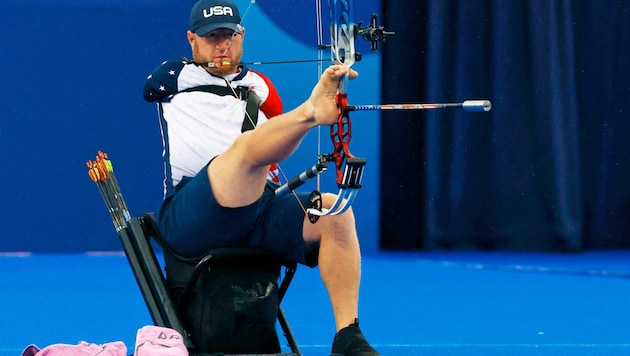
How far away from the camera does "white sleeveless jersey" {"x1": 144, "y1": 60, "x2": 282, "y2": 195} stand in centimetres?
245

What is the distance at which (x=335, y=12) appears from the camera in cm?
201

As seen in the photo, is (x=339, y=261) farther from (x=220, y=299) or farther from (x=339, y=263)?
(x=220, y=299)

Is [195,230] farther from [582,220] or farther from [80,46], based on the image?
[582,220]

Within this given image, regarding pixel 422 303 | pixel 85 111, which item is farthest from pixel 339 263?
pixel 85 111

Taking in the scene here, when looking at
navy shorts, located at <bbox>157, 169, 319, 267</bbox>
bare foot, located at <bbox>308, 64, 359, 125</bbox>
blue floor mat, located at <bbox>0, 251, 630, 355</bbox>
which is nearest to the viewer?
bare foot, located at <bbox>308, 64, 359, 125</bbox>

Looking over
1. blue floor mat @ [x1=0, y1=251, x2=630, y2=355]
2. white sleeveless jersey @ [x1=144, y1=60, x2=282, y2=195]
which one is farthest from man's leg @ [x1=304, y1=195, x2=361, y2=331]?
blue floor mat @ [x1=0, y1=251, x2=630, y2=355]

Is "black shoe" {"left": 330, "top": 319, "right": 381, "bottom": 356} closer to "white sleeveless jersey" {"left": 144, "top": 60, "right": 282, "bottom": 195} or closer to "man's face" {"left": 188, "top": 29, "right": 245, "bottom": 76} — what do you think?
"white sleeveless jersey" {"left": 144, "top": 60, "right": 282, "bottom": 195}

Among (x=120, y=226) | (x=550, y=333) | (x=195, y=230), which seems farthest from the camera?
(x=550, y=333)

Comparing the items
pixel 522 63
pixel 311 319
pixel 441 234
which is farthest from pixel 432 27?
pixel 311 319

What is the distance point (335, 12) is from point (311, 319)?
1327 mm

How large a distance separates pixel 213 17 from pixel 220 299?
596 millimetres

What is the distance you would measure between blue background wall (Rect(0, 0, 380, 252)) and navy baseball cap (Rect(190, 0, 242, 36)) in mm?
1893

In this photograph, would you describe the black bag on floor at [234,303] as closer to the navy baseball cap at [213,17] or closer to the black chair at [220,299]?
the black chair at [220,299]

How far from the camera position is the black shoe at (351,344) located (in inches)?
88.7
